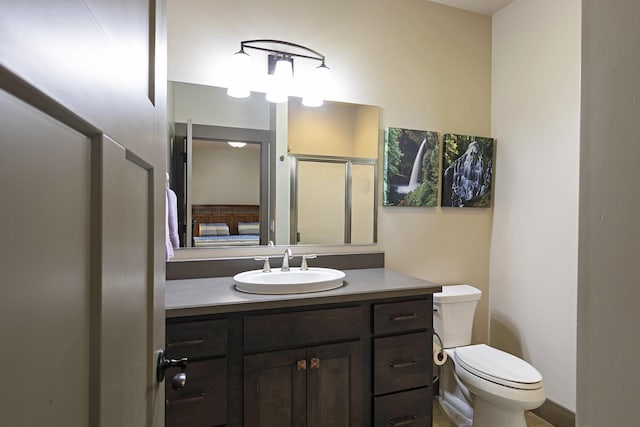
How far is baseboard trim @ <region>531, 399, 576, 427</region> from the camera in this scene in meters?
1.89

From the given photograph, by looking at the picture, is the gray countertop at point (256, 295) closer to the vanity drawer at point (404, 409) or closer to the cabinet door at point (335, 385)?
the cabinet door at point (335, 385)

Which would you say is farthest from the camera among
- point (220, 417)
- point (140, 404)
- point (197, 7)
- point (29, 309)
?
point (197, 7)

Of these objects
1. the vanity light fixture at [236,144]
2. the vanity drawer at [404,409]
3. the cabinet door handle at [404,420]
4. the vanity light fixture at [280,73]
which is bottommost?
the cabinet door handle at [404,420]

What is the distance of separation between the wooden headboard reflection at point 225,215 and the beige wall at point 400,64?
69cm

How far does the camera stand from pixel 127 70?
48 cm

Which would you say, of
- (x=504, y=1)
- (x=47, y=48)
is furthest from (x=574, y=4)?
(x=47, y=48)

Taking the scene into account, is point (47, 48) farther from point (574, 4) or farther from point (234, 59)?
point (574, 4)

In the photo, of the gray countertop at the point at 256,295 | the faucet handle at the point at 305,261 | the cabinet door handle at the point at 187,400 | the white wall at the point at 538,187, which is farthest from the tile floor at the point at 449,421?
the cabinet door handle at the point at 187,400

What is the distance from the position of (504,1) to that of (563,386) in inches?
98.6

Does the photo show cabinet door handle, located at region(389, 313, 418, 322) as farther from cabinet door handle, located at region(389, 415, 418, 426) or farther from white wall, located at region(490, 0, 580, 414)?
white wall, located at region(490, 0, 580, 414)

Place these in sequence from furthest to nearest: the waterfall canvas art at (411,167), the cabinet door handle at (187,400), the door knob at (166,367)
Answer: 1. the waterfall canvas art at (411,167)
2. the cabinet door handle at (187,400)
3. the door knob at (166,367)

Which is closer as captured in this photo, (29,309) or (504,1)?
(29,309)

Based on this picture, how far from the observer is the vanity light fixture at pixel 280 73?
1.83 meters

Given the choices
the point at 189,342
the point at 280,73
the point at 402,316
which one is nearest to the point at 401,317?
the point at 402,316
